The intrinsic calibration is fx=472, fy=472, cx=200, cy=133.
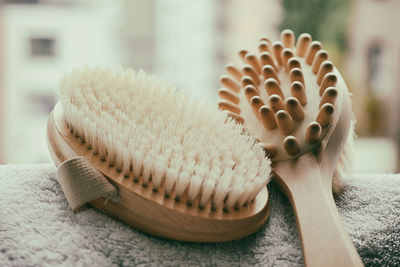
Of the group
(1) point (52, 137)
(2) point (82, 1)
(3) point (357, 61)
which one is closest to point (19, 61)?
(2) point (82, 1)

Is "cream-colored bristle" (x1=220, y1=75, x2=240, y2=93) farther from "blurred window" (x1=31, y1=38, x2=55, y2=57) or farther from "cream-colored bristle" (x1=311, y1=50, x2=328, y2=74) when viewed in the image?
"blurred window" (x1=31, y1=38, x2=55, y2=57)

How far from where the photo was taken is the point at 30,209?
28cm

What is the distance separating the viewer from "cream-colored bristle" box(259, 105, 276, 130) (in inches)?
12.7

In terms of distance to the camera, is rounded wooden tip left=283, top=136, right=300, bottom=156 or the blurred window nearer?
rounded wooden tip left=283, top=136, right=300, bottom=156

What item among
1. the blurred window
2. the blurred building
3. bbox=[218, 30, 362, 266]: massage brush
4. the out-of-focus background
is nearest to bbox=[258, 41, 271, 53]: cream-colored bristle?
bbox=[218, 30, 362, 266]: massage brush

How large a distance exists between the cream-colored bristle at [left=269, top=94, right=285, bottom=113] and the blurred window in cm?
497

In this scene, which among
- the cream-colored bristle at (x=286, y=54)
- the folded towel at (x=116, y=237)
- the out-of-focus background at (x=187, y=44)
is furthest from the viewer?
the out-of-focus background at (x=187, y=44)

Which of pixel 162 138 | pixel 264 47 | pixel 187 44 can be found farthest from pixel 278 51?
pixel 187 44

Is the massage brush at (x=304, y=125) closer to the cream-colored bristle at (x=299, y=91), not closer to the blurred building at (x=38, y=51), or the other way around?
the cream-colored bristle at (x=299, y=91)

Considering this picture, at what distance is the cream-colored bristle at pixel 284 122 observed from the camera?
31 centimetres

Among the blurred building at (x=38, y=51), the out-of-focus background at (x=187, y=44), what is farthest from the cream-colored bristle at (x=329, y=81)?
the blurred building at (x=38, y=51)

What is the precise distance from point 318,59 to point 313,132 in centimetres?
7

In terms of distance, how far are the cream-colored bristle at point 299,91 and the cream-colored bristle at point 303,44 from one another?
0.06 metres

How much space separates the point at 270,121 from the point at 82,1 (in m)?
5.18
